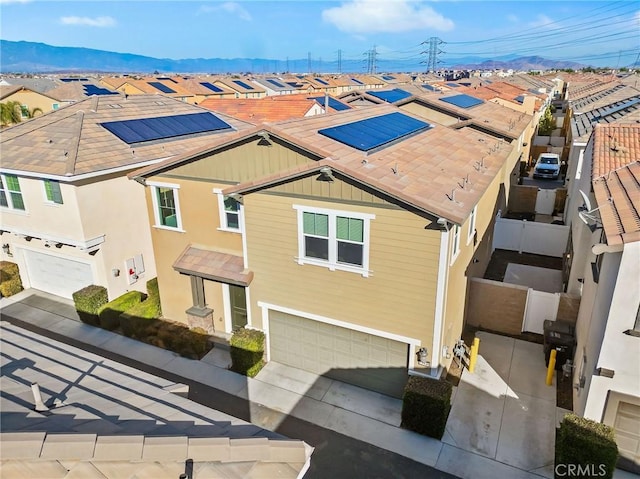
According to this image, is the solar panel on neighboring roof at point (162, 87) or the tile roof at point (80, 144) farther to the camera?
the solar panel on neighboring roof at point (162, 87)

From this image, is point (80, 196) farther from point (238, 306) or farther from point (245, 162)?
point (238, 306)

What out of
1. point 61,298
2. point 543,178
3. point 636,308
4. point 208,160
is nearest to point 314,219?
point 208,160

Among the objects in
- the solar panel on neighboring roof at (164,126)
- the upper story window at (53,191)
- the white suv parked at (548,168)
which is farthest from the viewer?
the white suv parked at (548,168)

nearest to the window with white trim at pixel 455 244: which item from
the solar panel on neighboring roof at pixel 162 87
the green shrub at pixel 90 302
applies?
the green shrub at pixel 90 302

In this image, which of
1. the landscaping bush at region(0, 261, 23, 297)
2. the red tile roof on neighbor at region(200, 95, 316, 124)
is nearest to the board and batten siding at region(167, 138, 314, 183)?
the landscaping bush at region(0, 261, 23, 297)

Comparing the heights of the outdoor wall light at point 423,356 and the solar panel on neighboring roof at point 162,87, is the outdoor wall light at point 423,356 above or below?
below

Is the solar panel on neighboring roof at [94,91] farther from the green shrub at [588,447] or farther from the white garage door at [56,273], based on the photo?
the green shrub at [588,447]

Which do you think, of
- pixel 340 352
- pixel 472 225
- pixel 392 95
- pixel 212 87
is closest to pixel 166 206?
pixel 340 352

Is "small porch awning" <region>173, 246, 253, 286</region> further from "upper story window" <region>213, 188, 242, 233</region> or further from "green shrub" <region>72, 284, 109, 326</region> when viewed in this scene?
"green shrub" <region>72, 284, 109, 326</region>
